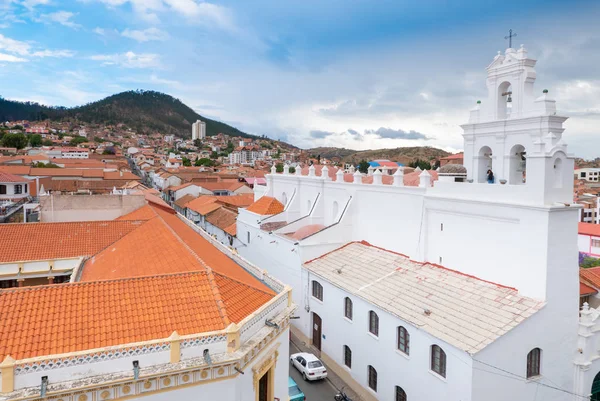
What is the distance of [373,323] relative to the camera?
18359mm

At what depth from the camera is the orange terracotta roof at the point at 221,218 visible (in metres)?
42.6

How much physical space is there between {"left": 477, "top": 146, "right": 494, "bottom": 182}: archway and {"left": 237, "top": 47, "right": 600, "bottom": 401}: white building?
0.06 m

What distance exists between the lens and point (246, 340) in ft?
33.9

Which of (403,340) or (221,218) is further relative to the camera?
(221,218)

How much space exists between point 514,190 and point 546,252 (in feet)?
8.16

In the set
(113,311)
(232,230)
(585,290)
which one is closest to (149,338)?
(113,311)

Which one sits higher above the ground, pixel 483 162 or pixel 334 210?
pixel 483 162

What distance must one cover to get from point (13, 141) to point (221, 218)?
8332 cm

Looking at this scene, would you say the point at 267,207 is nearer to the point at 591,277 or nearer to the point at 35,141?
the point at 591,277

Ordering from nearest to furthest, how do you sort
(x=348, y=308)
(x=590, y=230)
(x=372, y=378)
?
(x=372, y=378) < (x=348, y=308) < (x=590, y=230)

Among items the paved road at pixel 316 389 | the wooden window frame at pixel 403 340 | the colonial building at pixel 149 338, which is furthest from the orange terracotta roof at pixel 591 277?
the colonial building at pixel 149 338

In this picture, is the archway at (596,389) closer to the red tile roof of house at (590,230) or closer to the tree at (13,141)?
the red tile roof of house at (590,230)

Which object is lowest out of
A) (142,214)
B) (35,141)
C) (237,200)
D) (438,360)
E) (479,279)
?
(438,360)

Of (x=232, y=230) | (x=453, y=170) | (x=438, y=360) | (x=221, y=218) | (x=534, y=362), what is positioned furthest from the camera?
(x=221, y=218)
